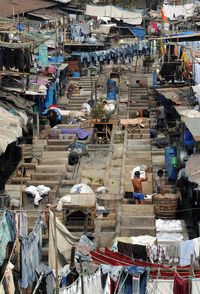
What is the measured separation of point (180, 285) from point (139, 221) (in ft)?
15.2

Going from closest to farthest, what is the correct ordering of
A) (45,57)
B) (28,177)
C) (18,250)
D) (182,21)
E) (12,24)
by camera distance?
1. (18,250)
2. (28,177)
3. (12,24)
4. (45,57)
5. (182,21)

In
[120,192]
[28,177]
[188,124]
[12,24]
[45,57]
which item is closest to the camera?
[188,124]

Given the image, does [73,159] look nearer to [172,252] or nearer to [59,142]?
[59,142]

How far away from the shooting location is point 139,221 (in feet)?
52.3

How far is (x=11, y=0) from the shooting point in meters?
41.9

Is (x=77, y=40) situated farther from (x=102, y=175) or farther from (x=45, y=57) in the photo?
(x=102, y=175)

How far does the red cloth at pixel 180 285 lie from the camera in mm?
11320

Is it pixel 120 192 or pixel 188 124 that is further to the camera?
pixel 120 192

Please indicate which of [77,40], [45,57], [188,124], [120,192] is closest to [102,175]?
[120,192]

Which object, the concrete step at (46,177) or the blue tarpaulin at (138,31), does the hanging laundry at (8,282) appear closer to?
the concrete step at (46,177)

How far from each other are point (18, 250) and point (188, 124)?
6232mm

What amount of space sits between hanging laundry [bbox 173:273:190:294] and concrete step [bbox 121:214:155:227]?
4314 millimetres

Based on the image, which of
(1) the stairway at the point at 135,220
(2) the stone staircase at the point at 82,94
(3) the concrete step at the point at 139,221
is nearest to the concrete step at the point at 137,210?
(1) the stairway at the point at 135,220

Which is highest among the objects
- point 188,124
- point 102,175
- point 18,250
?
point 188,124
